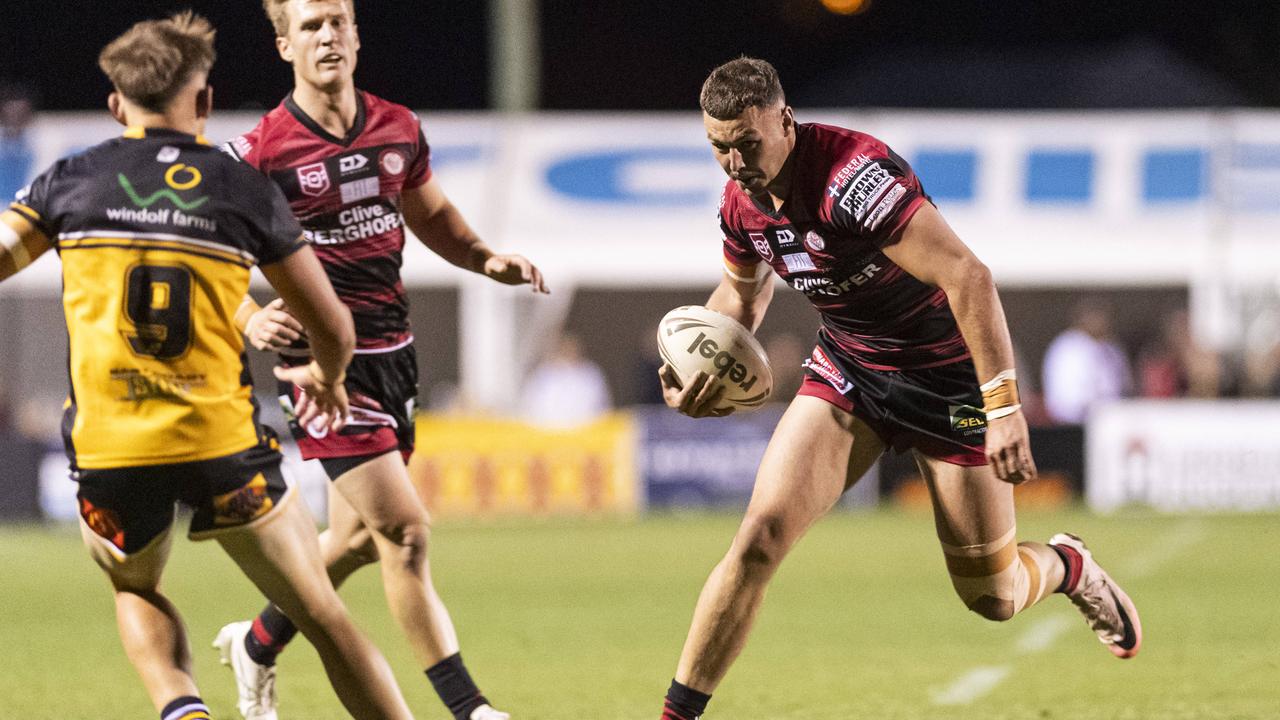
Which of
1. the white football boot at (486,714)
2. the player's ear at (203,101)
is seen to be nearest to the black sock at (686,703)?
the white football boot at (486,714)

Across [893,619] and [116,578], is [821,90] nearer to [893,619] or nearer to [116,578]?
[893,619]

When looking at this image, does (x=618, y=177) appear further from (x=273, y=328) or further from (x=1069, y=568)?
(x=273, y=328)

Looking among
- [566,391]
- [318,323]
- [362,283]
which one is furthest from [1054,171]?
[318,323]

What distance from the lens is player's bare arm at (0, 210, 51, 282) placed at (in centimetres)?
460

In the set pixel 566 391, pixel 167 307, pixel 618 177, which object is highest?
pixel 167 307

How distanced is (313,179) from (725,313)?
1576 mm

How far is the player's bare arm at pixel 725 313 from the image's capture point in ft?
20.1

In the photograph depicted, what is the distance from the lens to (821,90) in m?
36.6

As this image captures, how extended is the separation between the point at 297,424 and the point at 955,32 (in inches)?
1416

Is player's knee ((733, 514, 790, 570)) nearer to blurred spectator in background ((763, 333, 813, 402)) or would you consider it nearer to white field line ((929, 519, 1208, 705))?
white field line ((929, 519, 1208, 705))

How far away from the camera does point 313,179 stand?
6262mm

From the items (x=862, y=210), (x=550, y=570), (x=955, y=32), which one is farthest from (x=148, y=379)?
(x=955, y=32)

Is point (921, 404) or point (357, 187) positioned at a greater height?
point (357, 187)

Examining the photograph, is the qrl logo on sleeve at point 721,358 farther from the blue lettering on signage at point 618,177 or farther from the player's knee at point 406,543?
the blue lettering on signage at point 618,177
